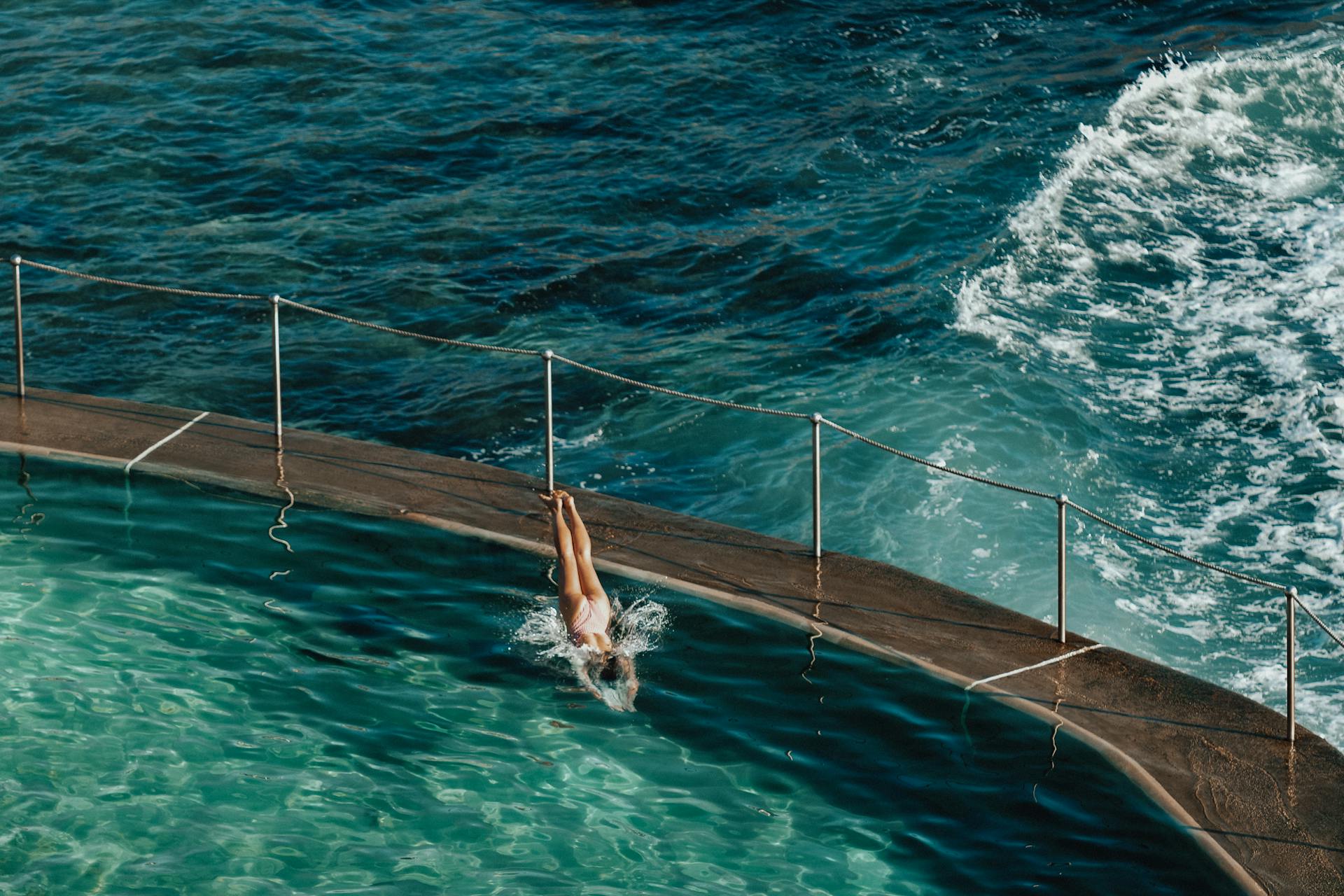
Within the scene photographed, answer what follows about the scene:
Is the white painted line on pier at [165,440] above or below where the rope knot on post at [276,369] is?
below

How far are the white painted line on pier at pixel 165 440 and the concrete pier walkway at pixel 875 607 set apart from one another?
0.02 m

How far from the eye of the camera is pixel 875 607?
1019 centimetres

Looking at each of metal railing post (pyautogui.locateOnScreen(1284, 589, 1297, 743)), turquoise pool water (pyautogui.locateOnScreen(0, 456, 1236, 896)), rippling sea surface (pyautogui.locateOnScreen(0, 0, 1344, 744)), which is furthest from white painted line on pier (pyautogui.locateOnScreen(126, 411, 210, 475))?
metal railing post (pyautogui.locateOnScreen(1284, 589, 1297, 743))

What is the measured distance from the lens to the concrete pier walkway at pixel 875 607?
26.9ft

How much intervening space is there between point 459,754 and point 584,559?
1571 mm

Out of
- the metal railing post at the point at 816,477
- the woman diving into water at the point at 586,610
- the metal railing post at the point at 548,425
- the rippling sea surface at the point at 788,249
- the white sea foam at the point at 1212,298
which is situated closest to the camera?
the woman diving into water at the point at 586,610

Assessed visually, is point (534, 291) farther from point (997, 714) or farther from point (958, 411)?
point (997, 714)

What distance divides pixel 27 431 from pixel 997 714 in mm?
7969

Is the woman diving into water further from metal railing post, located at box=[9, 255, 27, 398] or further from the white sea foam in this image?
the white sea foam

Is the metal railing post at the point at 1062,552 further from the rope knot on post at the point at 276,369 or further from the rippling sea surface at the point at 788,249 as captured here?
the rope knot on post at the point at 276,369

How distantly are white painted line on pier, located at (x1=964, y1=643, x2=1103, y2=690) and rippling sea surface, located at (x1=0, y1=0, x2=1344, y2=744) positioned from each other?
2.74 meters

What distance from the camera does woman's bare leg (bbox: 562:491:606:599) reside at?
993 centimetres

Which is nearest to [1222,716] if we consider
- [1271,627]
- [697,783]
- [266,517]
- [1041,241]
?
[697,783]

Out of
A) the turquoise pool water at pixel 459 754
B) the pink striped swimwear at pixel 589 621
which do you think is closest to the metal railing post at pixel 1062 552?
the turquoise pool water at pixel 459 754
